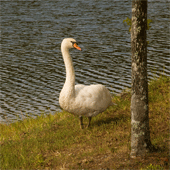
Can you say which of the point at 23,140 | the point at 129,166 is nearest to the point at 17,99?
the point at 23,140

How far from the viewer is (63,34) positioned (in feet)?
99.7

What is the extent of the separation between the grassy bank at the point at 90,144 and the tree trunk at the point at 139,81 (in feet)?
1.17

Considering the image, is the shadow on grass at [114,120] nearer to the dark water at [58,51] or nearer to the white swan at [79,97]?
the white swan at [79,97]

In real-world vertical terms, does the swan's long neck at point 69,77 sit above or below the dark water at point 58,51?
above

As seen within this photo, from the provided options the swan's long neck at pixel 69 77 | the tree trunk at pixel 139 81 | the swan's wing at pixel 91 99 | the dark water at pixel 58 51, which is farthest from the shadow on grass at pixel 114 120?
the dark water at pixel 58 51

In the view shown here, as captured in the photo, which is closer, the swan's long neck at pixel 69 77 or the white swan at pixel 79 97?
the white swan at pixel 79 97

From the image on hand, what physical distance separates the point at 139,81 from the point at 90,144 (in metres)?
2.31

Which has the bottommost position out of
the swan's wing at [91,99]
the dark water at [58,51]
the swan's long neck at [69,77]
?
the dark water at [58,51]

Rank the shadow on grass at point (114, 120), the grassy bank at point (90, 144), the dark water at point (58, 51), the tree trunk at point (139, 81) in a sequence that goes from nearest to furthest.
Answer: the tree trunk at point (139, 81)
the grassy bank at point (90, 144)
the shadow on grass at point (114, 120)
the dark water at point (58, 51)

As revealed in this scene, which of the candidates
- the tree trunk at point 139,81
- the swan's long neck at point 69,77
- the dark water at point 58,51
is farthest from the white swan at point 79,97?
the dark water at point 58,51

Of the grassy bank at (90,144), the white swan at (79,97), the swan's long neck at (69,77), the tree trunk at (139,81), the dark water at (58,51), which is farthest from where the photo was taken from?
the dark water at (58,51)

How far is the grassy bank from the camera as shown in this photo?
643cm

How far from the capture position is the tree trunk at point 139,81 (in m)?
6.00

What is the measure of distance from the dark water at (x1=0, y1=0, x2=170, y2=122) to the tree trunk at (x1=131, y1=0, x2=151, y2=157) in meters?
8.46
